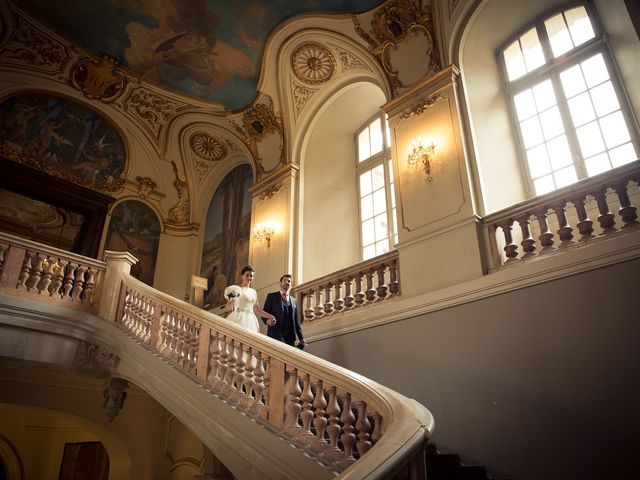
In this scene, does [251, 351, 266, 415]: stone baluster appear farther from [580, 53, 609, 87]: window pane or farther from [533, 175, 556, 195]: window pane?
[580, 53, 609, 87]: window pane

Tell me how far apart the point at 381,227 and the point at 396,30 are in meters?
3.21

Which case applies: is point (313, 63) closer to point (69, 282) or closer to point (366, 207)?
point (366, 207)

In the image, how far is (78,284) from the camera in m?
6.06

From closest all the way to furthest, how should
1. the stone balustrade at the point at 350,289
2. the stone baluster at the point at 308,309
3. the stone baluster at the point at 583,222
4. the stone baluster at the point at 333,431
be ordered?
the stone baluster at the point at 333,431, the stone baluster at the point at 583,222, the stone balustrade at the point at 350,289, the stone baluster at the point at 308,309

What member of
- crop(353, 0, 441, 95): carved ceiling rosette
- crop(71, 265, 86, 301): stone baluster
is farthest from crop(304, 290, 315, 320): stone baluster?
crop(353, 0, 441, 95): carved ceiling rosette

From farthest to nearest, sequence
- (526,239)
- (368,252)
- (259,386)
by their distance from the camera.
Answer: (368,252) → (526,239) → (259,386)

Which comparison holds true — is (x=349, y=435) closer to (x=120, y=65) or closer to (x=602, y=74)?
(x=602, y=74)

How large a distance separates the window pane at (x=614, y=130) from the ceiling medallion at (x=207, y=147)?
26.4 ft

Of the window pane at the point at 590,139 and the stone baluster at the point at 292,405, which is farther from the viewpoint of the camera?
the window pane at the point at 590,139

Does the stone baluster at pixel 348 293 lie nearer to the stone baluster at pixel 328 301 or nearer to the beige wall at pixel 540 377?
the stone baluster at pixel 328 301

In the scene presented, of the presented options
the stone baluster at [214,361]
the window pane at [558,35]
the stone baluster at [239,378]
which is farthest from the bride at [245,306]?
the window pane at [558,35]

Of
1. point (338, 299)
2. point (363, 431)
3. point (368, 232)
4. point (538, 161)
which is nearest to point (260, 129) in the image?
point (368, 232)

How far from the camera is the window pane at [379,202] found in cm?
840

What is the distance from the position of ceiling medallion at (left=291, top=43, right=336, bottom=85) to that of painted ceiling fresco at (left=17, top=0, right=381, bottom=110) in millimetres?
646
